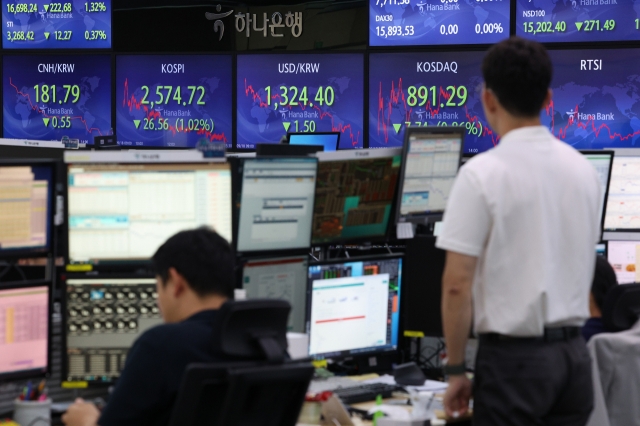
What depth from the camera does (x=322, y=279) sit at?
294 cm

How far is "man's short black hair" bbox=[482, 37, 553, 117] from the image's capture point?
2.23m

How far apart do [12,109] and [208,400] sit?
6692mm

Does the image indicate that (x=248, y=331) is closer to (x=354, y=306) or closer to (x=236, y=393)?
(x=236, y=393)

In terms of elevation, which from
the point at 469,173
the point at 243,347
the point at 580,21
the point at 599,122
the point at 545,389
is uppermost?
the point at 580,21

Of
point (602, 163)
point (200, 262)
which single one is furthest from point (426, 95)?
point (200, 262)

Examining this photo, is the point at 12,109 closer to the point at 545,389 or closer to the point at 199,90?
the point at 199,90

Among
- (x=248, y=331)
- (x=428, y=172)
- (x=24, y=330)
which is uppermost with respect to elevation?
(x=428, y=172)

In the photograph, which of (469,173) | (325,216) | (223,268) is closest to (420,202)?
(325,216)

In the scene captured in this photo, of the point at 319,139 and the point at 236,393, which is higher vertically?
the point at 319,139

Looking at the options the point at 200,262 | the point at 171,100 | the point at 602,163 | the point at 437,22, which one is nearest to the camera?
the point at 200,262

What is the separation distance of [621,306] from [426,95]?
423 centimetres

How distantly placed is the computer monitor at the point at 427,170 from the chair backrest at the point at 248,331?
1.39m

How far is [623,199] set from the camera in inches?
151

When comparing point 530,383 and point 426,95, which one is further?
point 426,95
